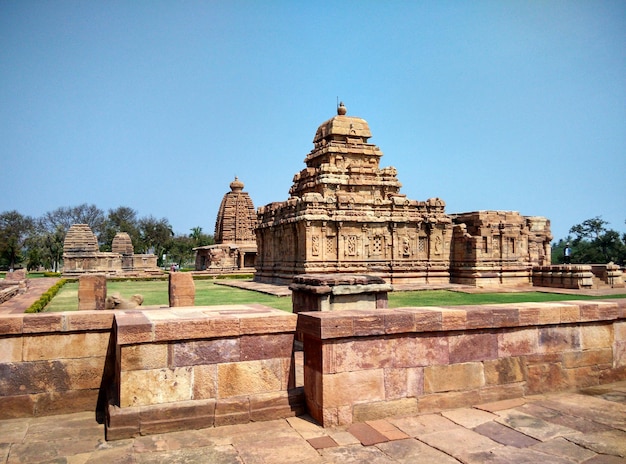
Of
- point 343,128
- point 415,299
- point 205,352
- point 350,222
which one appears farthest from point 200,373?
point 343,128

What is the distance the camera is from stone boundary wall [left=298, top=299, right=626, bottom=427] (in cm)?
436

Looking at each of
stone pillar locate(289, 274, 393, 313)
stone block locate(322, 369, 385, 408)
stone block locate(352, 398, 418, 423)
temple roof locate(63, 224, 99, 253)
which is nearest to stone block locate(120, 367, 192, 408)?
stone block locate(322, 369, 385, 408)

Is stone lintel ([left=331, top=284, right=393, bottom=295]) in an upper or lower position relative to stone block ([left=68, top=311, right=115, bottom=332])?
upper

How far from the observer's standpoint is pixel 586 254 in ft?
179

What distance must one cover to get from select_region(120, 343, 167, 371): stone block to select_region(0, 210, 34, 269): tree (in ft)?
190

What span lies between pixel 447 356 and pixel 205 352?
2195 millimetres

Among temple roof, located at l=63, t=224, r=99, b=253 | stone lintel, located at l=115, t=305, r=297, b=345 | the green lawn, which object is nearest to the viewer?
stone lintel, located at l=115, t=305, r=297, b=345

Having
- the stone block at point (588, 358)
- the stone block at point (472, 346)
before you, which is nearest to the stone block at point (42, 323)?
the stone block at point (472, 346)

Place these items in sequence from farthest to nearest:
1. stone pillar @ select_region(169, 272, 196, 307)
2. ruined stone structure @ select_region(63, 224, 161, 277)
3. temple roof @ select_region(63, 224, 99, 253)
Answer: temple roof @ select_region(63, 224, 99, 253) < ruined stone structure @ select_region(63, 224, 161, 277) < stone pillar @ select_region(169, 272, 196, 307)

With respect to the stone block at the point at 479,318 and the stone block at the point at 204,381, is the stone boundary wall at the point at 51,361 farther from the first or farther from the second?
the stone block at the point at 479,318

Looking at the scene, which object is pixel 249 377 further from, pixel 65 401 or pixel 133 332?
pixel 65 401

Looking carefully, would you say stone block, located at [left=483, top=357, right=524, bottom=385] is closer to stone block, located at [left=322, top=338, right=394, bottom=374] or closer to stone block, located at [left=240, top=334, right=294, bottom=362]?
stone block, located at [left=322, top=338, right=394, bottom=374]

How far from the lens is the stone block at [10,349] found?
183 inches

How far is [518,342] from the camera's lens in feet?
17.0
